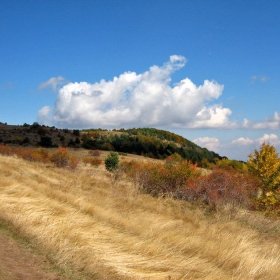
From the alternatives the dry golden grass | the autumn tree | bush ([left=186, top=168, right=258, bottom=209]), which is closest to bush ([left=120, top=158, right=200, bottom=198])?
bush ([left=186, top=168, right=258, bottom=209])

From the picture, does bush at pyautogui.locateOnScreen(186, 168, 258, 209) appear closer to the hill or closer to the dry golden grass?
the dry golden grass

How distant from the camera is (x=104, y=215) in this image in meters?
9.12

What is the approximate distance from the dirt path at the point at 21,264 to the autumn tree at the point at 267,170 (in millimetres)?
28150

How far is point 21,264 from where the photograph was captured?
502 cm

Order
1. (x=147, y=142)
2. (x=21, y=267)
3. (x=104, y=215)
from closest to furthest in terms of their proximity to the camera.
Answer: (x=21, y=267), (x=104, y=215), (x=147, y=142)

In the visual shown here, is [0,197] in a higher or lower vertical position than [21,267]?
higher

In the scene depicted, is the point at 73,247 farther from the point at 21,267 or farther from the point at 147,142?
the point at 147,142

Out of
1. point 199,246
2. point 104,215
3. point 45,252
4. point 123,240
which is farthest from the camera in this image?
point 104,215

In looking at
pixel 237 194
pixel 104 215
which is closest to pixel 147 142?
pixel 237 194

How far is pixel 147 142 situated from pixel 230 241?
105543 millimetres

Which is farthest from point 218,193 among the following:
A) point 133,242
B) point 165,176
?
point 133,242

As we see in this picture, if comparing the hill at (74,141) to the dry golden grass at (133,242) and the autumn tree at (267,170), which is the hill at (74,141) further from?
the dry golden grass at (133,242)

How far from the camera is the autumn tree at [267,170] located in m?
32.2

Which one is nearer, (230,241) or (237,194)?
(230,241)
